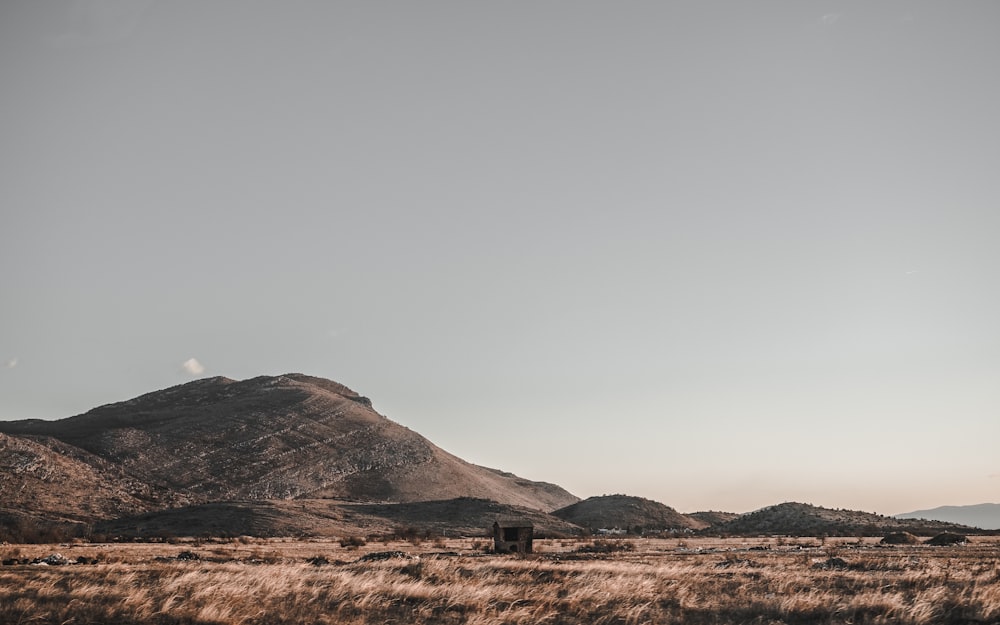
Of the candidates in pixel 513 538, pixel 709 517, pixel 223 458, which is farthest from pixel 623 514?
pixel 513 538

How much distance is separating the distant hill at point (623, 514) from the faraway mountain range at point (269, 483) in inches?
11.4

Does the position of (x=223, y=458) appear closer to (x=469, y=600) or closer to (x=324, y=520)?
(x=324, y=520)

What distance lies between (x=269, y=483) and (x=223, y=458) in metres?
11.4

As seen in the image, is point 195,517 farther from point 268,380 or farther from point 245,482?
point 268,380

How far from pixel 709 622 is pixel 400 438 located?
138622 millimetres

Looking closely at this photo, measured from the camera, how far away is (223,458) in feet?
392

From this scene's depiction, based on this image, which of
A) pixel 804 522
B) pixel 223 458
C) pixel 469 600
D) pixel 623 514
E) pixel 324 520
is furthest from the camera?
pixel 223 458

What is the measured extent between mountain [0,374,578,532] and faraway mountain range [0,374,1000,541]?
0.99 ft

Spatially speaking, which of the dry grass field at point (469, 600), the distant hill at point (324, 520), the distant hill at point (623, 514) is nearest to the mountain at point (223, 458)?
the distant hill at point (324, 520)

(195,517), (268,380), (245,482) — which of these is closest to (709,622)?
(195,517)

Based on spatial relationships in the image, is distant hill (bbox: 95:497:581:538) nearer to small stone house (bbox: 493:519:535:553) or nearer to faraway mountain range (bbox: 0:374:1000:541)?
faraway mountain range (bbox: 0:374:1000:541)

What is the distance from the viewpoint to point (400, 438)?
148 meters

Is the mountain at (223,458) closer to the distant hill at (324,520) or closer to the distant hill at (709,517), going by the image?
the distant hill at (324,520)

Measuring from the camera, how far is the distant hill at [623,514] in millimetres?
101000
